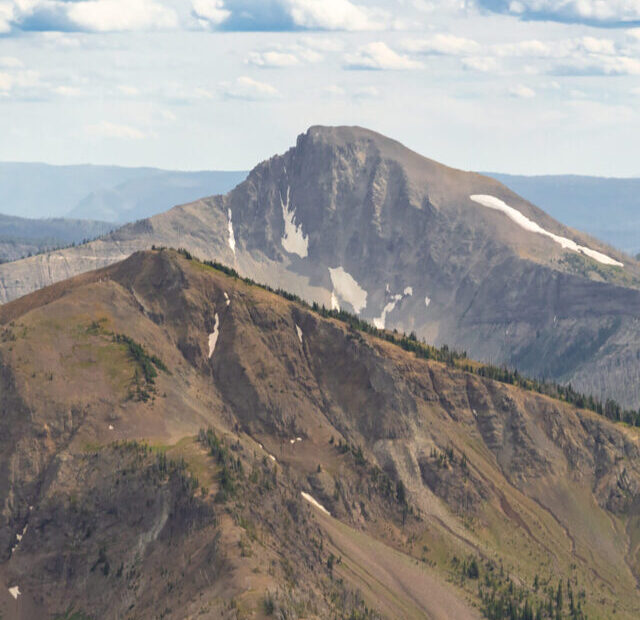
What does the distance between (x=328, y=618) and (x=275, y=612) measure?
20833 millimetres

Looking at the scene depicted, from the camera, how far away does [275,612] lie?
176m

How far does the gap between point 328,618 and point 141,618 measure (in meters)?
34.7

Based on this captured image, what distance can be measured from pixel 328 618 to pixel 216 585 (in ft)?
70.9

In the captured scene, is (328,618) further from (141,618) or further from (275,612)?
(141,618)

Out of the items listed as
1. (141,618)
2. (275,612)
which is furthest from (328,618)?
(141,618)

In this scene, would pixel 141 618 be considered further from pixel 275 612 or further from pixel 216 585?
pixel 275 612

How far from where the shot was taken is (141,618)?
196125mm

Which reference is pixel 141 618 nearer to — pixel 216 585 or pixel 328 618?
pixel 216 585

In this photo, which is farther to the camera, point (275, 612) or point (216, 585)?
point (216, 585)

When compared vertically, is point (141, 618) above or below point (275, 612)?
below

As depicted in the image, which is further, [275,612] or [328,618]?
[328,618]

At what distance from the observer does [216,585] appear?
191 meters

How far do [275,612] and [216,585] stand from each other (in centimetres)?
1859

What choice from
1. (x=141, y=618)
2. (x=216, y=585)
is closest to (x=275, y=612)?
(x=216, y=585)
